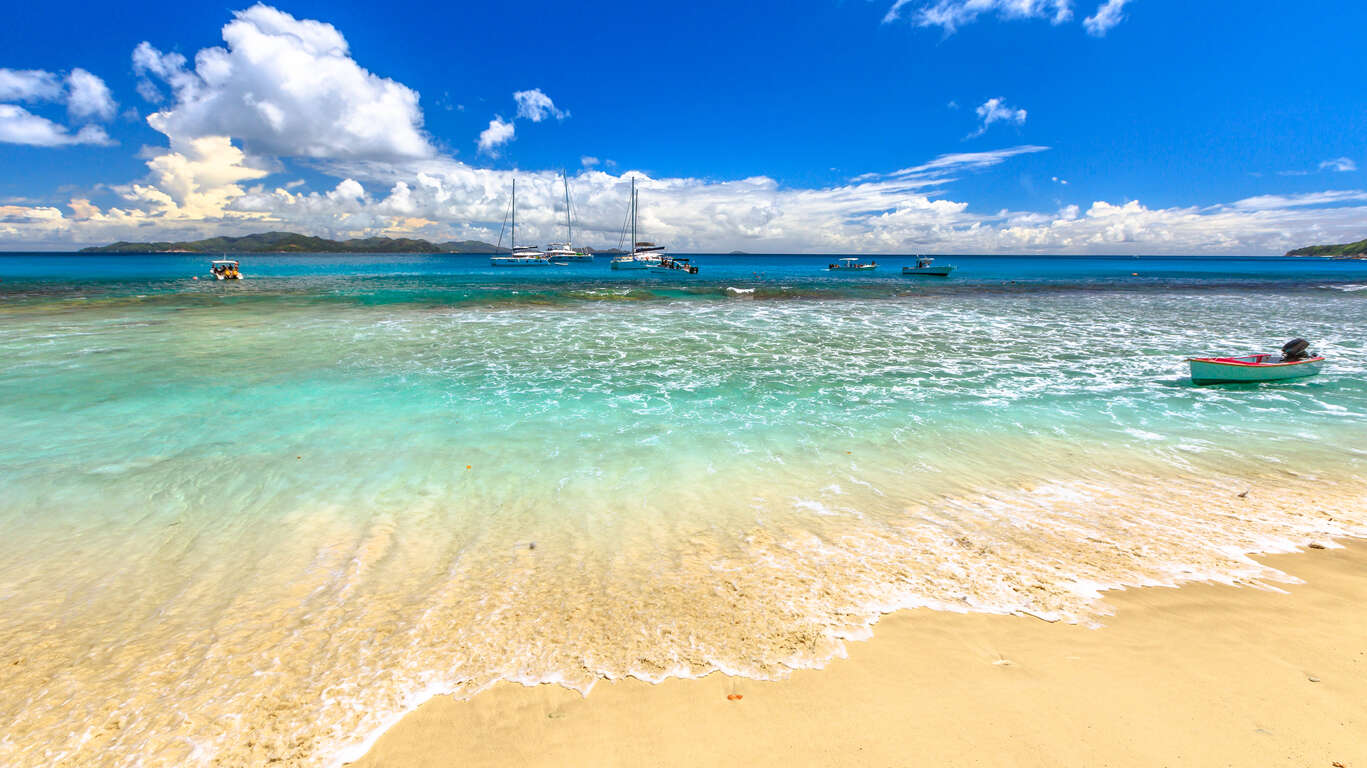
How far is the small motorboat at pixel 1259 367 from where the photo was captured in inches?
Result: 607

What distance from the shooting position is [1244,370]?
1541cm

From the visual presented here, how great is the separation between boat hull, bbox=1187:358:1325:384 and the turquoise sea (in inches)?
16.2

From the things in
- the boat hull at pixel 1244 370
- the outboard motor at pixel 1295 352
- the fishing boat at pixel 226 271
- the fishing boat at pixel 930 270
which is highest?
the fishing boat at pixel 930 270

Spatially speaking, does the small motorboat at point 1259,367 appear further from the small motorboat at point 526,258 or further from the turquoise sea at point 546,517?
the small motorboat at point 526,258

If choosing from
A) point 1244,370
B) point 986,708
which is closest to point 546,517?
point 986,708

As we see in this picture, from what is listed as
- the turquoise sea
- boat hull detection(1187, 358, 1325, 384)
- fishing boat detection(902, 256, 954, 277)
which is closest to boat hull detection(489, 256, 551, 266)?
fishing boat detection(902, 256, 954, 277)

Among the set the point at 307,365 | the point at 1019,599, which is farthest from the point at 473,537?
the point at 307,365

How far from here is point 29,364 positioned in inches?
724

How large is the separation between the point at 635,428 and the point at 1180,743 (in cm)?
959

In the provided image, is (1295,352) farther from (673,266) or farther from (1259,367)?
(673,266)

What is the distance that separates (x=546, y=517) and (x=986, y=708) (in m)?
5.73

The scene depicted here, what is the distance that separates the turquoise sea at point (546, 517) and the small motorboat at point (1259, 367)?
1.41 ft

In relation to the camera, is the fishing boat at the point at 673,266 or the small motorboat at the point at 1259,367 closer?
the small motorboat at the point at 1259,367

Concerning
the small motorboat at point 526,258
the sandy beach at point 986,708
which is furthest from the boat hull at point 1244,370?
the small motorboat at point 526,258
